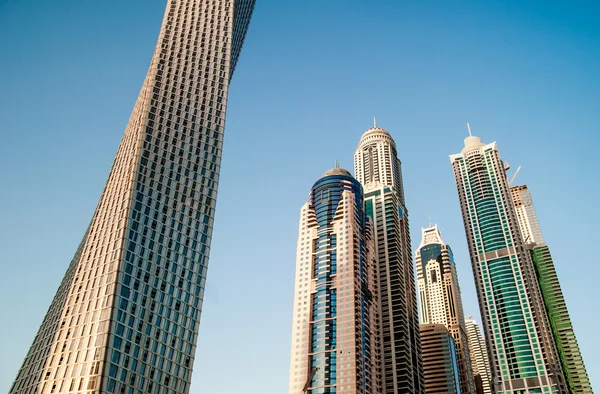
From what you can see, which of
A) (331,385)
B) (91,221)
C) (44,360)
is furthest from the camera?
(331,385)

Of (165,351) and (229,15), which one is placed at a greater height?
(229,15)

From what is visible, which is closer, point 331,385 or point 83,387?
point 83,387

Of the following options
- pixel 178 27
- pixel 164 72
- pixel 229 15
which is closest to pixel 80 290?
pixel 164 72

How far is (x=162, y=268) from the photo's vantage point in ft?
387

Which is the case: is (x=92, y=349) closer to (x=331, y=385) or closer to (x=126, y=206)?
(x=126, y=206)

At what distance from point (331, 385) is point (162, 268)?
10432 cm

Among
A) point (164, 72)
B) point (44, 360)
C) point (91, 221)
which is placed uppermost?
point (164, 72)

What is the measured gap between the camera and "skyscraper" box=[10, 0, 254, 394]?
339 feet

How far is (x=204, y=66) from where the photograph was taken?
511ft

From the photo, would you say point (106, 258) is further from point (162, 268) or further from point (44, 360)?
point (44, 360)

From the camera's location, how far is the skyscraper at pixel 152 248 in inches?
4072

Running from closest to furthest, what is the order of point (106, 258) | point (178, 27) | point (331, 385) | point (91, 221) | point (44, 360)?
point (44, 360), point (106, 258), point (91, 221), point (178, 27), point (331, 385)

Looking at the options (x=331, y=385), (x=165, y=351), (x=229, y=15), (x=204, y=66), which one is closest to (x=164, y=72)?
(x=204, y=66)

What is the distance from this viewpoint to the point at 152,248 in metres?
119
